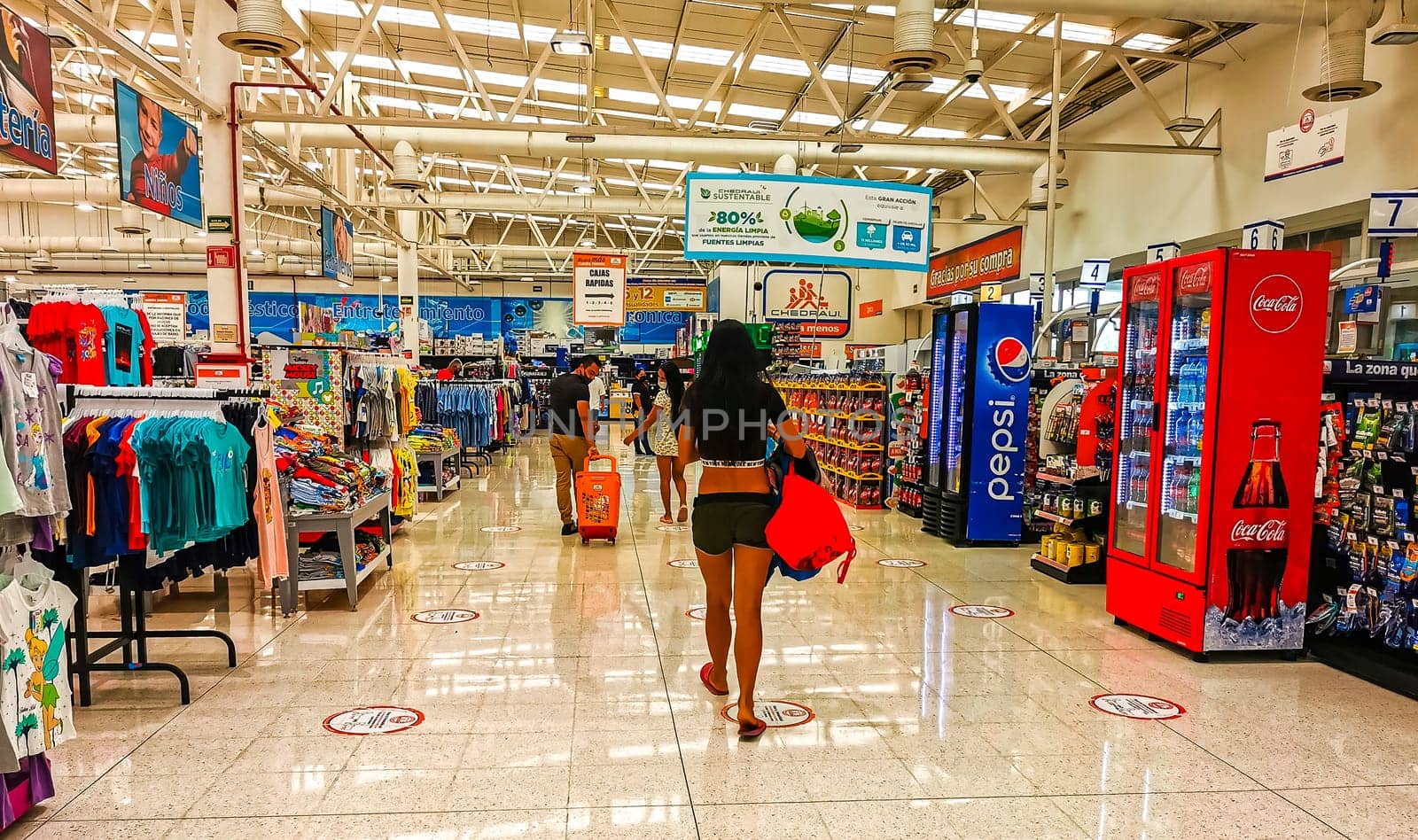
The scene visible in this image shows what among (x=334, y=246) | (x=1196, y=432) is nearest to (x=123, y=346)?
(x=334, y=246)

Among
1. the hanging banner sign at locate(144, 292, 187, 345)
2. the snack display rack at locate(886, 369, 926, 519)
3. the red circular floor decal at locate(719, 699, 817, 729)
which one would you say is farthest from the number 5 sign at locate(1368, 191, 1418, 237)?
the hanging banner sign at locate(144, 292, 187, 345)

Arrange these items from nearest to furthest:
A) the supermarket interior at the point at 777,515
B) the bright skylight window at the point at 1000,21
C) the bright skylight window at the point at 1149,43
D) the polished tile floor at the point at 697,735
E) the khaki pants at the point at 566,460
→ the polished tile floor at the point at 697,735 → the supermarket interior at the point at 777,515 → the khaki pants at the point at 566,460 → the bright skylight window at the point at 1000,21 → the bright skylight window at the point at 1149,43

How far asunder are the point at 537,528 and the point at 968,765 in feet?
18.6

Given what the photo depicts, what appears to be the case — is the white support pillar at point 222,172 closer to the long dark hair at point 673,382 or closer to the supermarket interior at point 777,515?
the supermarket interior at point 777,515

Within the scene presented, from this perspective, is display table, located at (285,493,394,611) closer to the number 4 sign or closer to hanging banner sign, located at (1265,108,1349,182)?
the number 4 sign

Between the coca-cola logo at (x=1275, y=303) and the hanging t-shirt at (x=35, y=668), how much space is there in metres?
5.52

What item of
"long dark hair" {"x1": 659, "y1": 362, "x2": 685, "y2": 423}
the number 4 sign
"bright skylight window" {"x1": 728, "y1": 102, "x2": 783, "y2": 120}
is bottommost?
"long dark hair" {"x1": 659, "y1": 362, "x2": 685, "y2": 423}

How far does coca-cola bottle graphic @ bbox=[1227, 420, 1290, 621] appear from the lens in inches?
175

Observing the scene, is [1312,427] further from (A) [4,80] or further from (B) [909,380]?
(A) [4,80]

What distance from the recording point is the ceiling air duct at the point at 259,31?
535 cm

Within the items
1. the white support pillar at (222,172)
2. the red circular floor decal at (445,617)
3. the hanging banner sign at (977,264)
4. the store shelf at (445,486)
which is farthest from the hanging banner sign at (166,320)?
the hanging banner sign at (977,264)

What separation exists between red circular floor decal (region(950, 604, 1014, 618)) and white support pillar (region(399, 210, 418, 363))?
11417 millimetres

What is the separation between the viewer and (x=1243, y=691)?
4.09 m

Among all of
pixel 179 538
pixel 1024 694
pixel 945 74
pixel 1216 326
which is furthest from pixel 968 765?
pixel 945 74
